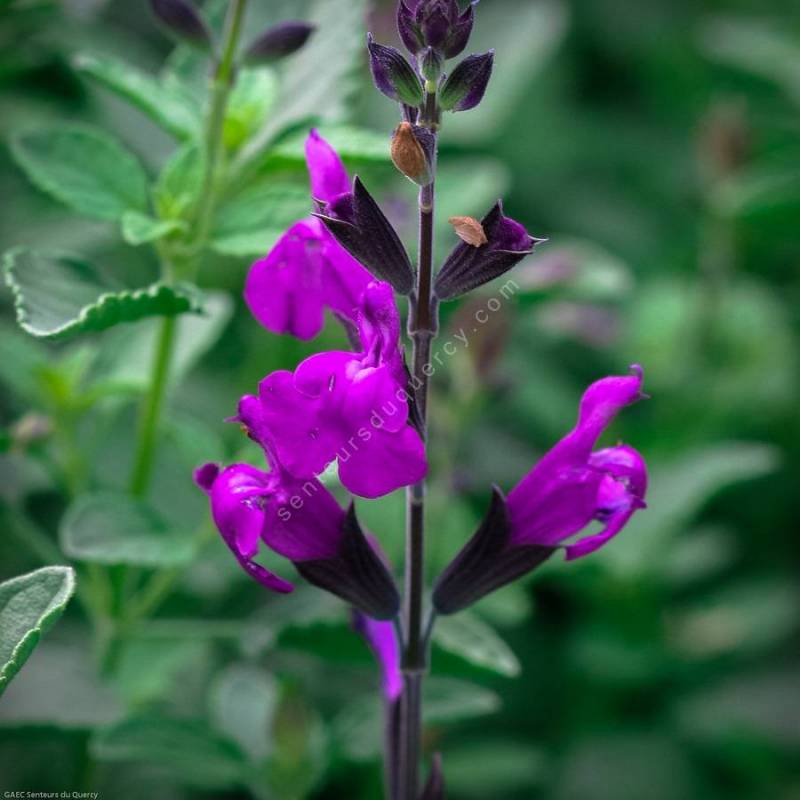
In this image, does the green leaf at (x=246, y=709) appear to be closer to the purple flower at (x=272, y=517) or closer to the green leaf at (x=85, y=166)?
the purple flower at (x=272, y=517)

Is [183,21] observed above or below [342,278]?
above

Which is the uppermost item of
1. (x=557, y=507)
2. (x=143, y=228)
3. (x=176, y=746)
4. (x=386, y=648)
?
(x=143, y=228)

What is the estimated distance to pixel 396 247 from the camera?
3.05 feet

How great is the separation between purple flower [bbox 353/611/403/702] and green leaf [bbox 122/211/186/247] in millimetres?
438

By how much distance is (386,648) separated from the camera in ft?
3.77

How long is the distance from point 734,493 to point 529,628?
2.06ft

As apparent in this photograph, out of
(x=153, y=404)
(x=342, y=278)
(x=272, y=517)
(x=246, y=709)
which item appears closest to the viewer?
(x=272, y=517)

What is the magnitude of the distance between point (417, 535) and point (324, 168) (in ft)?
1.14

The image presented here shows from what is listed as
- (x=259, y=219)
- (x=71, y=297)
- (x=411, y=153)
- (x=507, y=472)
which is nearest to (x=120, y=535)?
(x=71, y=297)

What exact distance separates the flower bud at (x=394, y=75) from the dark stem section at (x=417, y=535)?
2cm

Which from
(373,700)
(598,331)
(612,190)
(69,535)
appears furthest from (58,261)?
(612,190)

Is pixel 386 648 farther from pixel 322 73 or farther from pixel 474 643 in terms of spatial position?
pixel 322 73

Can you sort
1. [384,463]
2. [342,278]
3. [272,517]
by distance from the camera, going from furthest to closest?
1. [342,278]
2. [272,517]
3. [384,463]

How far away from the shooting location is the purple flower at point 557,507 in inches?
39.1
